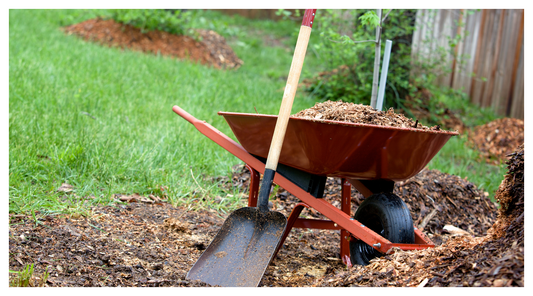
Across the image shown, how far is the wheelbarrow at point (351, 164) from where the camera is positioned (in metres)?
1.63

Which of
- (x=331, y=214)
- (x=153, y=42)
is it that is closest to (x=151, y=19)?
(x=153, y=42)

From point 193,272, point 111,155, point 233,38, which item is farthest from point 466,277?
point 233,38

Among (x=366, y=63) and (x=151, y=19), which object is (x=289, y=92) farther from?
(x=151, y=19)

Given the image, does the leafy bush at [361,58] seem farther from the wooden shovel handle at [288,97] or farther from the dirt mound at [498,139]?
the wooden shovel handle at [288,97]

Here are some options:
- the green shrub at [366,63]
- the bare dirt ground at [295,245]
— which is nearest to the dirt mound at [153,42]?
the green shrub at [366,63]

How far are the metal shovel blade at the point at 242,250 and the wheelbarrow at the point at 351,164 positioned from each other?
0.05 metres

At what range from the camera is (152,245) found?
79.9 inches

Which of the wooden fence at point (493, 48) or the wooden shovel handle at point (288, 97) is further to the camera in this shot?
the wooden fence at point (493, 48)

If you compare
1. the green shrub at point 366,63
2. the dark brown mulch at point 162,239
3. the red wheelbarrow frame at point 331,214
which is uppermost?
the green shrub at point 366,63

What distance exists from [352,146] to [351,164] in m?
0.12

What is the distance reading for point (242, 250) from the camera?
5.95 feet

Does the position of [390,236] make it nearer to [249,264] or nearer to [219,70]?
[249,264]

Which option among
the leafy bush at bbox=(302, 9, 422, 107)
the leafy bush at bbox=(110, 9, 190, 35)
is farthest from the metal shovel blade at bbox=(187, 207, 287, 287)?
the leafy bush at bbox=(110, 9, 190, 35)

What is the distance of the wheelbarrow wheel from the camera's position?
5.77 ft
